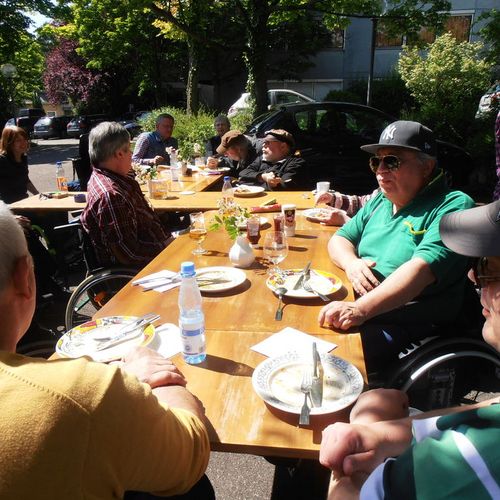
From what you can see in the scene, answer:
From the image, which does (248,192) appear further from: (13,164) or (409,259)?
(13,164)

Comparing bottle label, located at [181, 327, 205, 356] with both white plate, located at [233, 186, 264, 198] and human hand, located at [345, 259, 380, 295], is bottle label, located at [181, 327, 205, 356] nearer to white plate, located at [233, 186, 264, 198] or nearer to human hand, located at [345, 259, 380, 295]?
human hand, located at [345, 259, 380, 295]

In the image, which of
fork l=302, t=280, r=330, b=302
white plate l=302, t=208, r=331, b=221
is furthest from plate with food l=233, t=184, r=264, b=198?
fork l=302, t=280, r=330, b=302

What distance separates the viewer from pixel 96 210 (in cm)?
317

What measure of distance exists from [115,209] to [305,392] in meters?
2.18

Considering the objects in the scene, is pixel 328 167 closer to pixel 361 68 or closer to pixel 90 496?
pixel 90 496

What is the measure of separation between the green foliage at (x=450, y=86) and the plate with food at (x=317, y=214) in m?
7.66

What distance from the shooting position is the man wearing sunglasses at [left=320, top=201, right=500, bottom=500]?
3.02ft

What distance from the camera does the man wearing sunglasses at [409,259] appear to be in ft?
7.10

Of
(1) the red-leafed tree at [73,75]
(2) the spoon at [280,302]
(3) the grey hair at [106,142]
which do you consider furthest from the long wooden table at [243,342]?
(1) the red-leafed tree at [73,75]

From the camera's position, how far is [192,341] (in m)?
1.64

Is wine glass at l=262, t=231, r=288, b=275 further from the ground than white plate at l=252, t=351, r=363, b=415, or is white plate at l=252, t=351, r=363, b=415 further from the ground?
wine glass at l=262, t=231, r=288, b=275

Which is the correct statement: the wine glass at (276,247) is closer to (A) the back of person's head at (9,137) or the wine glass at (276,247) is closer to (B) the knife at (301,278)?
(B) the knife at (301,278)

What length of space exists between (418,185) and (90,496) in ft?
7.12

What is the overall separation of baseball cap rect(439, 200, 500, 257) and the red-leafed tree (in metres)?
32.1
